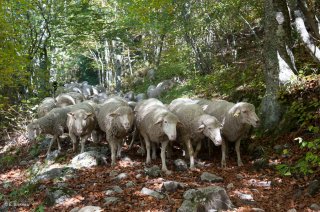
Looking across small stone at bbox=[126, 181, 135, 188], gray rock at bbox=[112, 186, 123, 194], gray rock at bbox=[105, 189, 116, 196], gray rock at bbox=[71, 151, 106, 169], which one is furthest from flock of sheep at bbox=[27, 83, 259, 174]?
gray rock at bbox=[105, 189, 116, 196]

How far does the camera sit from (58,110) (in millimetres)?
11016

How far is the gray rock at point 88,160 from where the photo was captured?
28.3 feet

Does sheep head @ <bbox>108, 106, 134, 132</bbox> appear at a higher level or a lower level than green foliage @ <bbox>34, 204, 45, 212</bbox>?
higher

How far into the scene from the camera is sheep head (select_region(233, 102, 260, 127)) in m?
8.02

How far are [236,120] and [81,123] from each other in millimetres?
4436

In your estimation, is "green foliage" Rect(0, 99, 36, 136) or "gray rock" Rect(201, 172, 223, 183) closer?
"gray rock" Rect(201, 172, 223, 183)

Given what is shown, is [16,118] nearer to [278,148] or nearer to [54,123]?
[54,123]

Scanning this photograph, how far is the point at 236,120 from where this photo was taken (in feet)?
27.7

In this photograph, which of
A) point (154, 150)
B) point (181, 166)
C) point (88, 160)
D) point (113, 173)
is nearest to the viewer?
point (113, 173)

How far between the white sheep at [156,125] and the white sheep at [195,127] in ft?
1.56

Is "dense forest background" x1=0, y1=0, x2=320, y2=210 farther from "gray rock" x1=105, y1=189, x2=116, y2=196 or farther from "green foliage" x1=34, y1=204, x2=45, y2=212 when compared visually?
"green foliage" x1=34, y1=204, x2=45, y2=212

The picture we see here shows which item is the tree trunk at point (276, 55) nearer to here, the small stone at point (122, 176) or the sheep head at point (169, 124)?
the sheep head at point (169, 124)

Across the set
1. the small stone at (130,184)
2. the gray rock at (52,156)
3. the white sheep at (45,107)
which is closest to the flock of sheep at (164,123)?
the gray rock at (52,156)

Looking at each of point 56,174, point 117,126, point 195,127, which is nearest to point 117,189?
point 56,174
